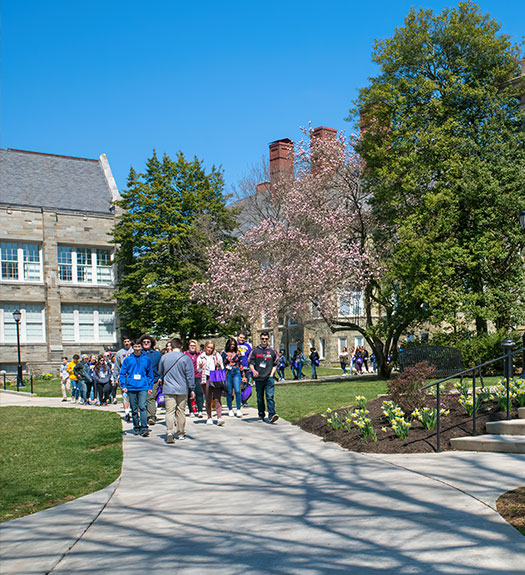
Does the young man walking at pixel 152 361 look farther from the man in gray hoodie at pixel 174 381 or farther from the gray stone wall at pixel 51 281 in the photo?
the gray stone wall at pixel 51 281

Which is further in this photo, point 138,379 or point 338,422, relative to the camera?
point 138,379

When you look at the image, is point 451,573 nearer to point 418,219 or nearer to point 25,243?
point 418,219

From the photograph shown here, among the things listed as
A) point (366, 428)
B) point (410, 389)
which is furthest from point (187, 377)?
point (410, 389)

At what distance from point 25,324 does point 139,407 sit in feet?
118

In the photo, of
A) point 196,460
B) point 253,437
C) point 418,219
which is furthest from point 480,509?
point 418,219

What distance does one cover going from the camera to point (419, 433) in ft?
35.2

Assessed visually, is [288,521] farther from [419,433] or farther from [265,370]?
[265,370]

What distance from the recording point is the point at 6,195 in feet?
157

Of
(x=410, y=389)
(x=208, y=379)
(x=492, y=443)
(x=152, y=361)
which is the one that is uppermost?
(x=152, y=361)

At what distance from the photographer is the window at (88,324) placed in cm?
4856

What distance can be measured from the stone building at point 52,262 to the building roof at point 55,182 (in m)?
0.07

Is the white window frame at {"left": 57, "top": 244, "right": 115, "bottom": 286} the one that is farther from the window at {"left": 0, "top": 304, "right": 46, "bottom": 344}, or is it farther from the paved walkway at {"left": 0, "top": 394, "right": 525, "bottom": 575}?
the paved walkway at {"left": 0, "top": 394, "right": 525, "bottom": 575}

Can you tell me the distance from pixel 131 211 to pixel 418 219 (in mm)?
25243

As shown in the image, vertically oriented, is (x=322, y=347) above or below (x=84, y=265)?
below
